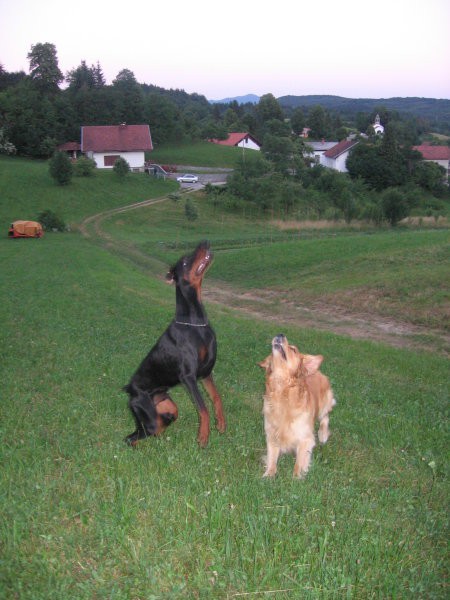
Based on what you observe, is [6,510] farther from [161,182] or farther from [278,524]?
[161,182]

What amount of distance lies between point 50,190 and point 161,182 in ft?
44.3

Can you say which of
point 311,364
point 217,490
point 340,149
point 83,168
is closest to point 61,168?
point 83,168

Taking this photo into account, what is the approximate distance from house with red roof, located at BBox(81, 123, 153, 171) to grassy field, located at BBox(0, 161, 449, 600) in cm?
6460

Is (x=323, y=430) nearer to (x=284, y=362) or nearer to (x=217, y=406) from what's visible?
(x=217, y=406)

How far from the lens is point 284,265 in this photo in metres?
27.9

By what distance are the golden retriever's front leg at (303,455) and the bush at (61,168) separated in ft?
183

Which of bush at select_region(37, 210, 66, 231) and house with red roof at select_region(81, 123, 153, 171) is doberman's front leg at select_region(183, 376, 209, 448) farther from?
house with red roof at select_region(81, 123, 153, 171)

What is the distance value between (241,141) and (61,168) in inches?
2112

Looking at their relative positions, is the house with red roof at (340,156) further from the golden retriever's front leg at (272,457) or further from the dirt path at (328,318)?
the golden retriever's front leg at (272,457)

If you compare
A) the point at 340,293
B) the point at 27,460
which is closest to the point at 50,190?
the point at 340,293

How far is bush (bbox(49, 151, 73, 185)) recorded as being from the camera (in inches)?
2213

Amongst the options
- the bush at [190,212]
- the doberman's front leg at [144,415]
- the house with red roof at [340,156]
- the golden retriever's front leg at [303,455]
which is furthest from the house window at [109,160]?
the golden retriever's front leg at [303,455]

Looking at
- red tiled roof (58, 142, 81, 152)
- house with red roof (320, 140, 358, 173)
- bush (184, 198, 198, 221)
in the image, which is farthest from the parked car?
house with red roof (320, 140, 358, 173)

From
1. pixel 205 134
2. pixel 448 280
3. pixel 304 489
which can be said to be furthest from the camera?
pixel 205 134
